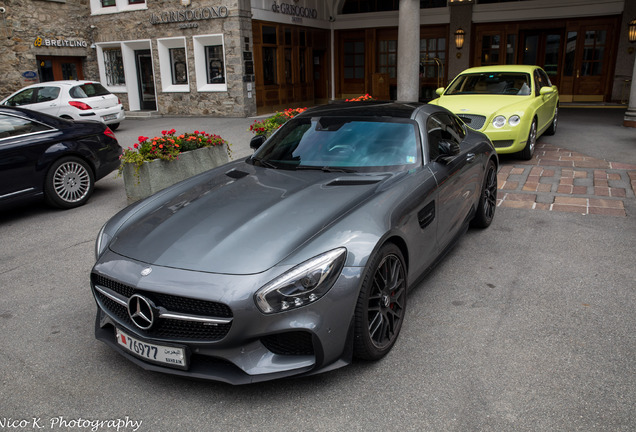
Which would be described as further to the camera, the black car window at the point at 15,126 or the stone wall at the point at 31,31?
the stone wall at the point at 31,31

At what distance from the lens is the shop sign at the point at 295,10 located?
1888 centimetres

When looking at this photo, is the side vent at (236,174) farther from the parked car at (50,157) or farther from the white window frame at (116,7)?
the white window frame at (116,7)

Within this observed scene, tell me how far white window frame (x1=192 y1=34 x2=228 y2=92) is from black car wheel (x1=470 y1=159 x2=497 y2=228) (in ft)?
45.5

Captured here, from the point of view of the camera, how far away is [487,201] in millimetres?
5633

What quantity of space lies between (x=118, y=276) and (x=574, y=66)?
19876mm

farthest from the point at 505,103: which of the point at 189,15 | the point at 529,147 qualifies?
the point at 189,15

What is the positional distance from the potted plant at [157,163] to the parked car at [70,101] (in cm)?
787

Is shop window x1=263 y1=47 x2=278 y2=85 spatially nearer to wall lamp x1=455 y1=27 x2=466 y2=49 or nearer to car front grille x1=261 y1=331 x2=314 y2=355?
wall lamp x1=455 y1=27 x2=466 y2=49

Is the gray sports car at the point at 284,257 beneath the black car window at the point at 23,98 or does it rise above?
beneath

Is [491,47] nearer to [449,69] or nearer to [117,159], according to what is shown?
[449,69]

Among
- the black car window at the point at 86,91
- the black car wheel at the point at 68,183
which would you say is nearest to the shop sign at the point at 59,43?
the black car window at the point at 86,91

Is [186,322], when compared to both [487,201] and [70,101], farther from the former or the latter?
[70,101]

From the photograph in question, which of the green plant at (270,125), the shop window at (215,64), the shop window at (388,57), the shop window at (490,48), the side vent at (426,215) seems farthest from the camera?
the shop window at (388,57)

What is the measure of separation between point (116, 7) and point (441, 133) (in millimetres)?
18679
